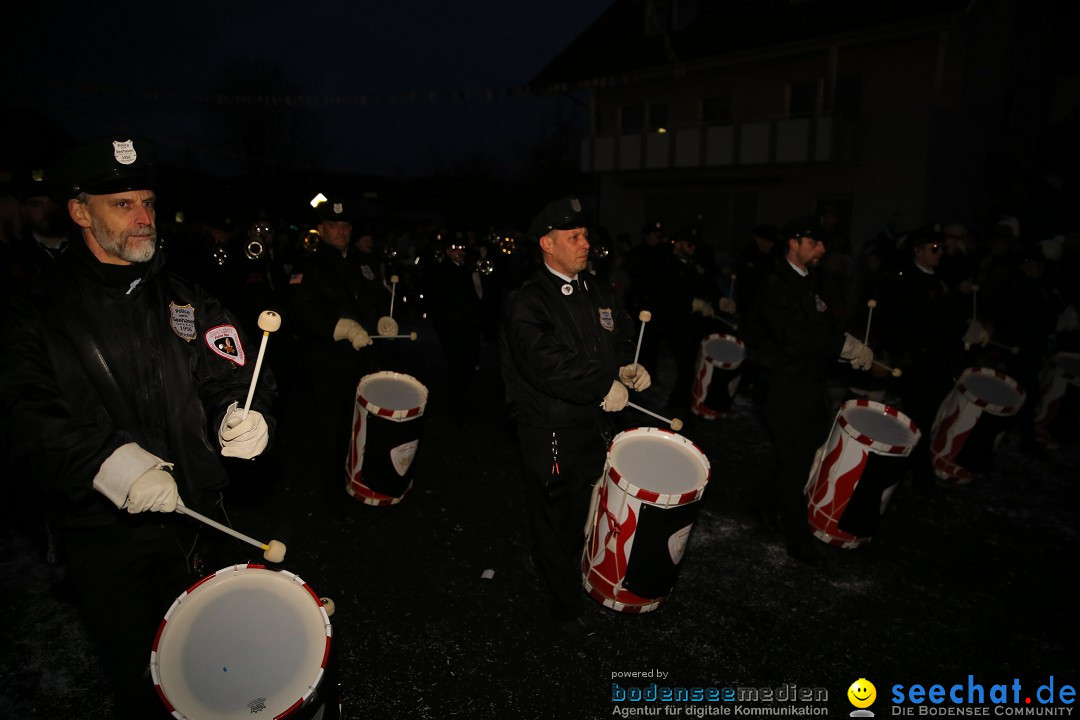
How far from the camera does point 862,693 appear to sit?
3156 mm

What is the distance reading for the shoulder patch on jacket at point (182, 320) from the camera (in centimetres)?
237

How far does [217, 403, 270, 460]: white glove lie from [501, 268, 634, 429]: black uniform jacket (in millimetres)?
1313

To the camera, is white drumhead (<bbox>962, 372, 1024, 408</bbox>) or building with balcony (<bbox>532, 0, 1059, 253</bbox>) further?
building with balcony (<bbox>532, 0, 1059, 253</bbox>)

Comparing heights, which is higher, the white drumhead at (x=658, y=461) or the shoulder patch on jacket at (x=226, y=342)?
the shoulder patch on jacket at (x=226, y=342)

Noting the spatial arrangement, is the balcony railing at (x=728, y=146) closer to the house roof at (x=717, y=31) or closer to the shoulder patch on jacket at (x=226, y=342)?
the house roof at (x=717, y=31)

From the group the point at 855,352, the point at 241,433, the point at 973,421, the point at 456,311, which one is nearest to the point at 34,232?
the point at 456,311

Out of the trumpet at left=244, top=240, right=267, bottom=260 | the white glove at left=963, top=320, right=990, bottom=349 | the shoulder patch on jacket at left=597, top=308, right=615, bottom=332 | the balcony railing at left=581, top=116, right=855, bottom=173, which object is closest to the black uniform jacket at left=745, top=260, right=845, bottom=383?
the shoulder patch on jacket at left=597, top=308, right=615, bottom=332

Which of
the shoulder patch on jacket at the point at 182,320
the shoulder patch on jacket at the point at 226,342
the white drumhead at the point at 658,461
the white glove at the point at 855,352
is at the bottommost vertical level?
the white drumhead at the point at 658,461

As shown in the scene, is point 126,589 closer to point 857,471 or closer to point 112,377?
point 112,377

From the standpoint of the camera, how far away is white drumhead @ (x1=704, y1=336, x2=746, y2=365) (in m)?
6.83

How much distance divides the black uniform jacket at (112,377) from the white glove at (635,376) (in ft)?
6.22

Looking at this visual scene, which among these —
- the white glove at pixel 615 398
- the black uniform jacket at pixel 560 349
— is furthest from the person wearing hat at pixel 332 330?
the white glove at pixel 615 398

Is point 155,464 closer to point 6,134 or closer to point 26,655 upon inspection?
point 26,655

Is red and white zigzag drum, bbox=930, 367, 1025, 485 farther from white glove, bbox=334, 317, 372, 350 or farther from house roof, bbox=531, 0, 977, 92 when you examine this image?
house roof, bbox=531, 0, 977, 92
